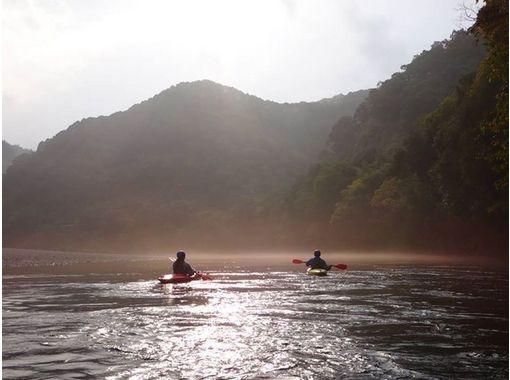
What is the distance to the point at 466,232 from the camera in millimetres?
50625

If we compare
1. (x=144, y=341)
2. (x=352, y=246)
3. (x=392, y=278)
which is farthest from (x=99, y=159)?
(x=144, y=341)

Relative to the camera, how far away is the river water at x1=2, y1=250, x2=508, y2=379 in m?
7.23

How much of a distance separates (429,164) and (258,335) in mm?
45886

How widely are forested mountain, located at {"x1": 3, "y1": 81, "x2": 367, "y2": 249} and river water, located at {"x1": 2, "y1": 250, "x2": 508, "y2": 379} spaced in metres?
92.2

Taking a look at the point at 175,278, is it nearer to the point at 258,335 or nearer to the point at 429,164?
the point at 258,335

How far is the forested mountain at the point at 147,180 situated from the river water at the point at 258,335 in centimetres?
9216

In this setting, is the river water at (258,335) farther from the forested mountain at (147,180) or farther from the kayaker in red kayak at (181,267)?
the forested mountain at (147,180)

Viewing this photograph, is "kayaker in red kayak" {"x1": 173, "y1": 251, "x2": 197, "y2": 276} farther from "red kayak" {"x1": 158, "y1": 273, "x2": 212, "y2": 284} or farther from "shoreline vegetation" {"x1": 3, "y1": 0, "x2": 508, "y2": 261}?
"shoreline vegetation" {"x1": 3, "y1": 0, "x2": 508, "y2": 261}

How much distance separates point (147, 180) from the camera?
563 feet

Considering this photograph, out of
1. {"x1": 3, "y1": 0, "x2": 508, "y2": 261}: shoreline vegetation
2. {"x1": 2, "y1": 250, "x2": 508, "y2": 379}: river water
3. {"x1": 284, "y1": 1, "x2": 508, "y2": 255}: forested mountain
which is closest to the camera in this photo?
{"x1": 2, "y1": 250, "x2": 508, "y2": 379}: river water

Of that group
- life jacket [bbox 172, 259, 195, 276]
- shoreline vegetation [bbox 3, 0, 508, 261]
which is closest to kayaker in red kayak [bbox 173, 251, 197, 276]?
life jacket [bbox 172, 259, 195, 276]

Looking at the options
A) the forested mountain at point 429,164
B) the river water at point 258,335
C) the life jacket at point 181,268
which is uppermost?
the forested mountain at point 429,164

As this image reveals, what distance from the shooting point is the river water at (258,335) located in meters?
7.23

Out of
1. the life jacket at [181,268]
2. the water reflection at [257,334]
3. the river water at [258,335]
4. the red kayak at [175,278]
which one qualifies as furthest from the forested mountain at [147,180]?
the river water at [258,335]
